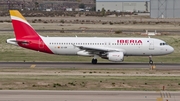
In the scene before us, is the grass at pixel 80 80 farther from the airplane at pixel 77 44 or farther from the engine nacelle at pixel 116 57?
the airplane at pixel 77 44

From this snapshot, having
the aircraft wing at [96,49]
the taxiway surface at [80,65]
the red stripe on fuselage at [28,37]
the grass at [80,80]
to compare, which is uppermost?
the red stripe on fuselage at [28,37]

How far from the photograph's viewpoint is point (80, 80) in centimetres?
3981

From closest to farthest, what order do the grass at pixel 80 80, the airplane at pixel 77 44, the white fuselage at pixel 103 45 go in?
the grass at pixel 80 80 → the airplane at pixel 77 44 → the white fuselage at pixel 103 45

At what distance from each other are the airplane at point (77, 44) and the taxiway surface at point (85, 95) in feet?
61.2

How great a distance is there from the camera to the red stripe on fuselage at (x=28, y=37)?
53.2 metres

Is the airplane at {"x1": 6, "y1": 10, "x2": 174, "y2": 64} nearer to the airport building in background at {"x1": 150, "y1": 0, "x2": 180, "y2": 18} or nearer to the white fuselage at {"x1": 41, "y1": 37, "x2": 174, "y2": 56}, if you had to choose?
the white fuselage at {"x1": 41, "y1": 37, "x2": 174, "y2": 56}

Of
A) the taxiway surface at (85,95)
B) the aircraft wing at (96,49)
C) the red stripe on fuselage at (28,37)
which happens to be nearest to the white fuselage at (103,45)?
the aircraft wing at (96,49)

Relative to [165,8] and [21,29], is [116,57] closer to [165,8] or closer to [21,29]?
[21,29]

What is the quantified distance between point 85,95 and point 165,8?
11572cm

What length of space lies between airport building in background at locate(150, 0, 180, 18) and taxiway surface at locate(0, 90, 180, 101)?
111912 millimetres

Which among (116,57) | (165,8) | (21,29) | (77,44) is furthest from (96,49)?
(165,8)

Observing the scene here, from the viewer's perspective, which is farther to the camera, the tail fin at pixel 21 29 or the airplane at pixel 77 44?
the tail fin at pixel 21 29

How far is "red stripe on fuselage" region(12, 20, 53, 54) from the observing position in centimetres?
5316

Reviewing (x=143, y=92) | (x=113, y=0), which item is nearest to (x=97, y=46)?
(x=143, y=92)
